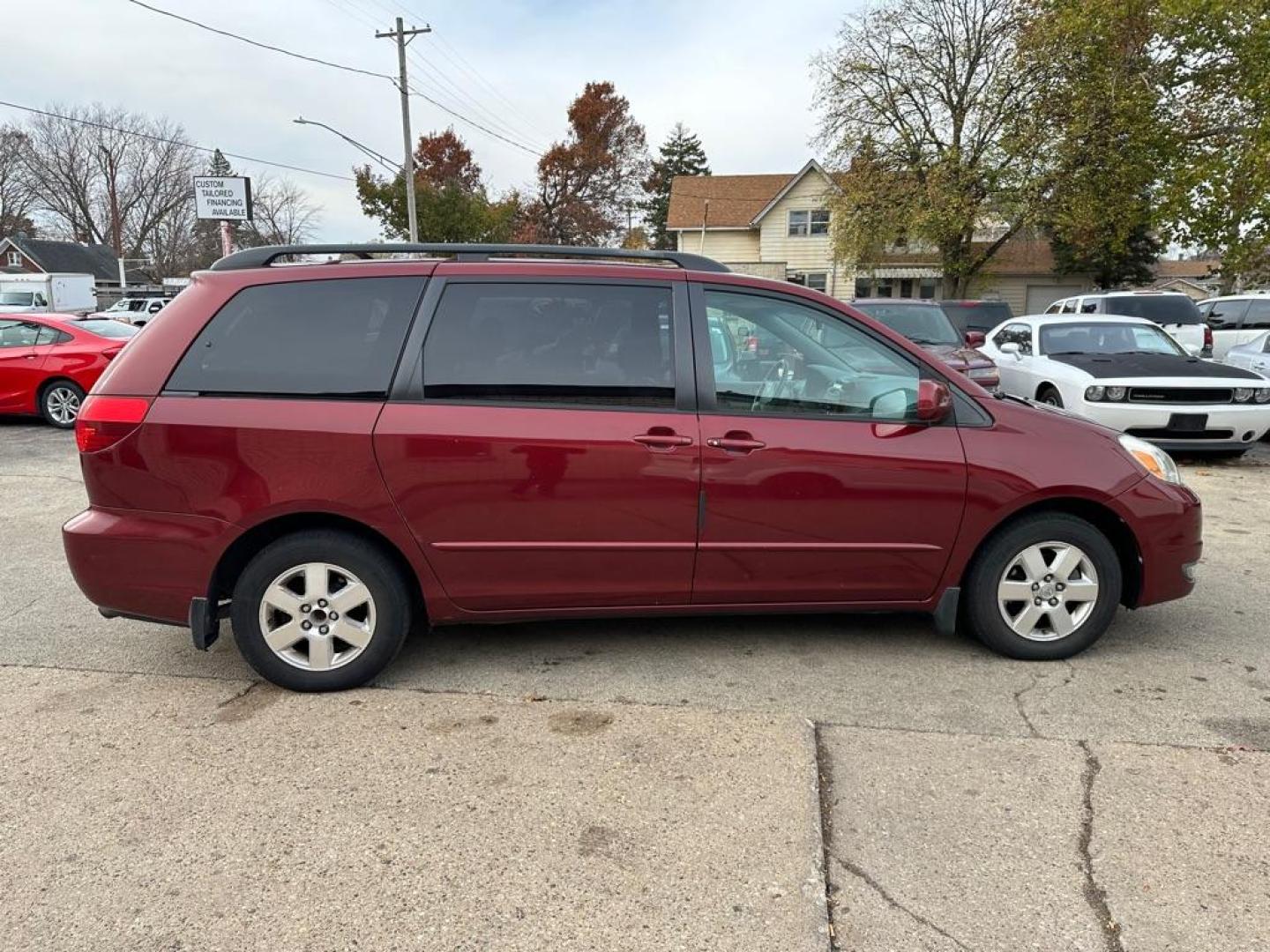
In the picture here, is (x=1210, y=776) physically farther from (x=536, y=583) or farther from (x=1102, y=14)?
(x=1102, y=14)

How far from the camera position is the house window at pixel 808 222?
1407 inches

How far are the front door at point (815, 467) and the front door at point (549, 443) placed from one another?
0.43ft

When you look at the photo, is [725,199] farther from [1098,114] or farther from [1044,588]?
[1044,588]

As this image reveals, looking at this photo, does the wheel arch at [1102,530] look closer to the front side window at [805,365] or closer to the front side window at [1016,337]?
the front side window at [805,365]

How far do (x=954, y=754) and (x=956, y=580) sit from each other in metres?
0.90

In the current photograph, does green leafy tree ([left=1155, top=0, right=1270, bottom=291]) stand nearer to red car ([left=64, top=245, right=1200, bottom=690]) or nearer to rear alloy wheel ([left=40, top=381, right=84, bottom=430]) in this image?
red car ([left=64, top=245, right=1200, bottom=690])

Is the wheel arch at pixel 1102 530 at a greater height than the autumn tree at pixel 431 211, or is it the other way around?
the autumn tree at pixel 431 211

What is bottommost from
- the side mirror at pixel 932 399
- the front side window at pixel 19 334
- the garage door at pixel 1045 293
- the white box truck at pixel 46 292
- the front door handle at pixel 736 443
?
the front door handle at pixel 736 443

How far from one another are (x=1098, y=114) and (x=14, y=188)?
225 feet

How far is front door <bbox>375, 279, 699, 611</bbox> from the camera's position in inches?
129

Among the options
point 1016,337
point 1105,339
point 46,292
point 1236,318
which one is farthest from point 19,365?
point 46,292

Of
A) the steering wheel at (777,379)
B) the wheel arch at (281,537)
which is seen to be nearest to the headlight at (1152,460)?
the steering wheel at (777,379)

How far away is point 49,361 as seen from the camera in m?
10.3

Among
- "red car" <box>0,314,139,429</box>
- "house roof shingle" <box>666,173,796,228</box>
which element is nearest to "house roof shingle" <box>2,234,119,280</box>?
"house roof shingle" <box>666,173,796,228</box>
